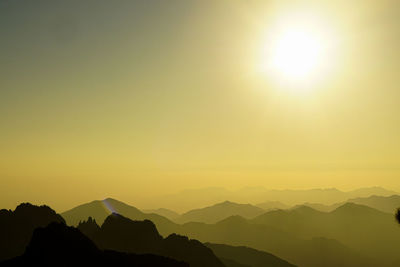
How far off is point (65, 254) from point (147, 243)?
89790 mm

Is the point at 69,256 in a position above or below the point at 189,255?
above

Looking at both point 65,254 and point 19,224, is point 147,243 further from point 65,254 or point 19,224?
point 65,254

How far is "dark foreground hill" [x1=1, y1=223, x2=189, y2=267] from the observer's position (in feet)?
261

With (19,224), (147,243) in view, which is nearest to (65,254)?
(147,243)

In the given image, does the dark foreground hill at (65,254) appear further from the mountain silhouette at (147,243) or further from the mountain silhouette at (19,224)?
the mountain silhouette at (19,224)

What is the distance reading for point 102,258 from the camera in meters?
84.7

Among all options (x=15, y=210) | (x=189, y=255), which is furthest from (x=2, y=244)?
(x=189, y=255)

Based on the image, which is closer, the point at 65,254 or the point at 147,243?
the point at 65,254

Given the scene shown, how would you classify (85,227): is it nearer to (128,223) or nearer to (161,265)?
(128,223)

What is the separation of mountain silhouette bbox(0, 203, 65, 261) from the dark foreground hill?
269 ft

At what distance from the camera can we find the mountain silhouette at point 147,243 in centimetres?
15925

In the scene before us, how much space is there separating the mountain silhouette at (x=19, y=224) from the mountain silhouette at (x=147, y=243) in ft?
98.3

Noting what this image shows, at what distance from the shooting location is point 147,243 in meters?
169

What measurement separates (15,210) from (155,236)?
243 ft
